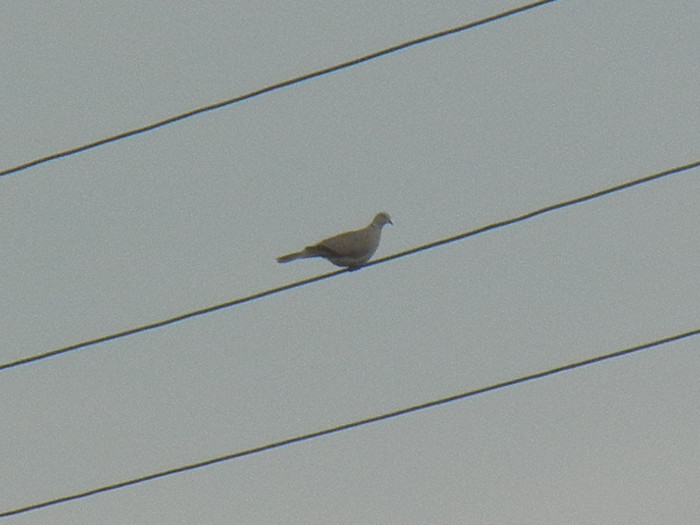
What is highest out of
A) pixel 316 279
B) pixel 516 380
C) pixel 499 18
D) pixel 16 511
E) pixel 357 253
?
pixel 357 253

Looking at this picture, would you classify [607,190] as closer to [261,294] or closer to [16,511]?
[261,294]

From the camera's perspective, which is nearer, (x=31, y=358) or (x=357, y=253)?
(x=31, y=358)

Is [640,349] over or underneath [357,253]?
Answer: underneath

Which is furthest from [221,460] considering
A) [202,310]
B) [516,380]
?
[516,380]

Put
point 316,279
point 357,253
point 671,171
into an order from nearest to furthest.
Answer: point 671,171 < point 316,279 < point 357,253

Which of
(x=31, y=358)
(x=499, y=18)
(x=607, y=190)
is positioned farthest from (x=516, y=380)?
(x=31, y=358)

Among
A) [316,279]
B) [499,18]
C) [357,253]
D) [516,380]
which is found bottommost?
[516,380]

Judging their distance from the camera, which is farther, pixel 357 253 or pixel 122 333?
pixel 357 253

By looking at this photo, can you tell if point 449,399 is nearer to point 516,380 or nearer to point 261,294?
point 516,380

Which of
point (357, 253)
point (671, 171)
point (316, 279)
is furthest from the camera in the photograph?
point (357, 253)
